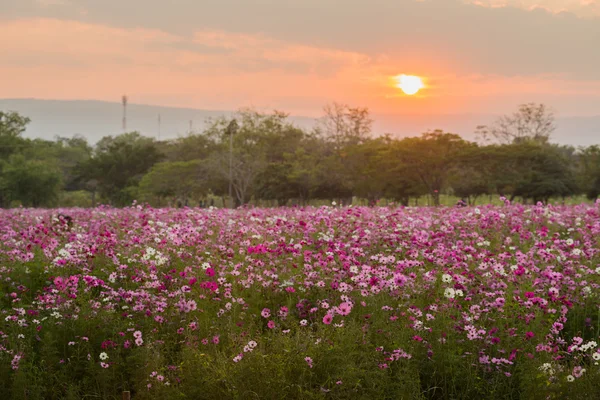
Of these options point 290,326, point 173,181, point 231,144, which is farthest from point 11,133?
point 290,326

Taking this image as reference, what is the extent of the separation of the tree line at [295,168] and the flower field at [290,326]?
4739 centimetres

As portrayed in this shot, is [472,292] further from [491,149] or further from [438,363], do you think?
[491,149]

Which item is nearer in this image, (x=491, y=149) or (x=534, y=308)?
(x=534, y=308)

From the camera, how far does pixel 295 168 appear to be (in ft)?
224

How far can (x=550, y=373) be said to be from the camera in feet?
18.4

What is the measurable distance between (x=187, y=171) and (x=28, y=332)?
66.4 meters

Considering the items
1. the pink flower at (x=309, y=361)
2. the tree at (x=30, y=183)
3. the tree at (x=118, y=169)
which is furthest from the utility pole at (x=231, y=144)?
the pink flower at (x=309, y=361)

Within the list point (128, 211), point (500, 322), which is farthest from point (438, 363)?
point (128, 211)

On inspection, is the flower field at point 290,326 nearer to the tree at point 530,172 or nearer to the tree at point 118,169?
the tree at point 530,172

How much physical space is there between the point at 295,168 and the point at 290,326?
201 feet

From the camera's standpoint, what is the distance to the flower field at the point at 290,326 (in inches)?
227

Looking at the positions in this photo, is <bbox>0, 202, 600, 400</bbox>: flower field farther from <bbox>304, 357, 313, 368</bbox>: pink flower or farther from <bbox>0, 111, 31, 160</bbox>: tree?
<bbox>0, 111, 31, 160</bbox>: tree

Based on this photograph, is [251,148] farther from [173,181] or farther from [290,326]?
[290,326]

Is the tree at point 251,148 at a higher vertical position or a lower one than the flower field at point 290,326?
higher
